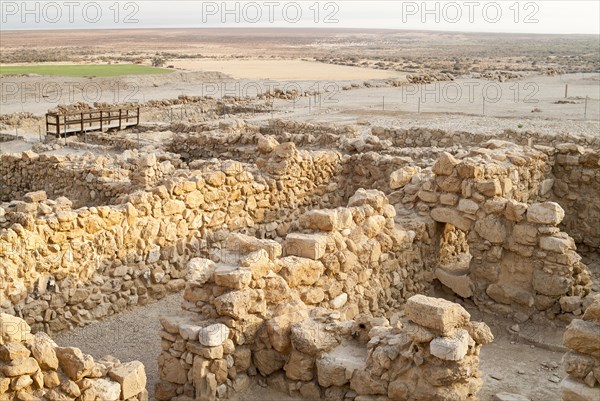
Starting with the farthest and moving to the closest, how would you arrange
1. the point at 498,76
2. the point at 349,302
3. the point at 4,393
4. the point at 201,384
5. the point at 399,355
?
1. the point at 498,76
2. the point at 349,302
3. the point at 201,384
4. the point at 399,355
5. the point at 4,393

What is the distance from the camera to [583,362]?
17.0 ft

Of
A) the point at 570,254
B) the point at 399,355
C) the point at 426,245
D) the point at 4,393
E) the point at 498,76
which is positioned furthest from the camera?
the point at 498,76

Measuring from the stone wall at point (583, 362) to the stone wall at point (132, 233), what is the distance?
5.55 m

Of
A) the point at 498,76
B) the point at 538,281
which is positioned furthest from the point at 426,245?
the point at 498,76

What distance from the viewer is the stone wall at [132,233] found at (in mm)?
7812

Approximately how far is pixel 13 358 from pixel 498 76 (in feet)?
165

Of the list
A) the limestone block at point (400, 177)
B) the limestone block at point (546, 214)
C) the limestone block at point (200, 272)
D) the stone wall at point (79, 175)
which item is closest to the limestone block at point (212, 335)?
the limestone block at point (200, 272)

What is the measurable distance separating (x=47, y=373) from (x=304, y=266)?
9.14 feet

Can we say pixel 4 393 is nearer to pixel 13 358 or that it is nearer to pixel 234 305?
pixel 13 358

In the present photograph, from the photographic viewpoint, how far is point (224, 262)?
6516 mm

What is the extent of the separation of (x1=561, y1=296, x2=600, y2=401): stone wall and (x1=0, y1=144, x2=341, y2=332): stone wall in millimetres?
5554

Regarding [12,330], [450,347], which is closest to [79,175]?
[12,330]

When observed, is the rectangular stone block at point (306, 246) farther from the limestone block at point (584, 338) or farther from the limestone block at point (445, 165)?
the limestone block at point (445, 165)

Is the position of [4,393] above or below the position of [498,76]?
below
